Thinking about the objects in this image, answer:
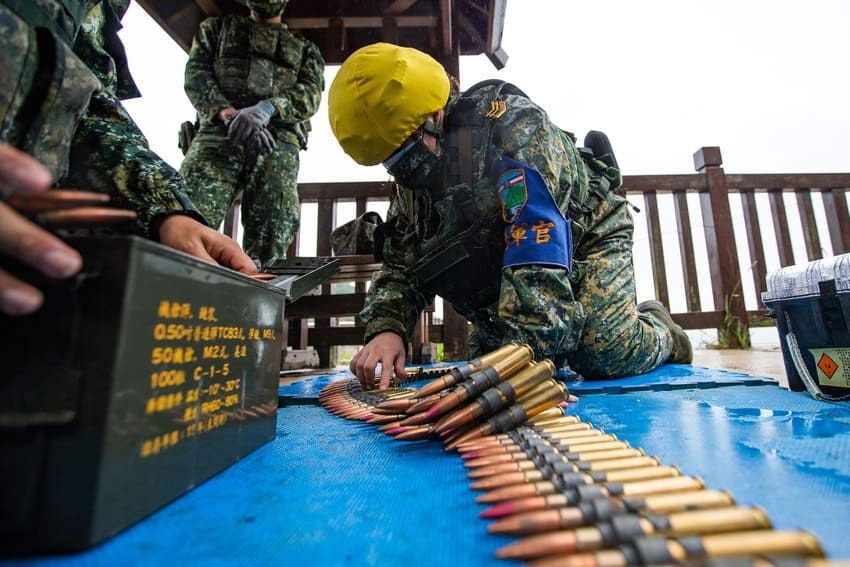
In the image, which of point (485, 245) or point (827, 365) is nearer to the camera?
point (827, 365)

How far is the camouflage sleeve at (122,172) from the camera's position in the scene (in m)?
1.27

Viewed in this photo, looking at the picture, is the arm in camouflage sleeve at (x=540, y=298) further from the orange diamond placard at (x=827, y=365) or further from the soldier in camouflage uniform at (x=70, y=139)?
the soldier in camouflage uniform at (x=70, y=139)

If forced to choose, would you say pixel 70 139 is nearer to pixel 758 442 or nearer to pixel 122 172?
pixel 122 172

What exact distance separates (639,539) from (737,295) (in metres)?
5.69

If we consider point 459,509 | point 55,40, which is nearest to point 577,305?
point 459,509

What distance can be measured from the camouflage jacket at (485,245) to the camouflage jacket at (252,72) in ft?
4.37

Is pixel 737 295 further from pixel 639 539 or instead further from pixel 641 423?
pixel 639 539

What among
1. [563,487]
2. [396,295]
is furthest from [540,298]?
[396,295]

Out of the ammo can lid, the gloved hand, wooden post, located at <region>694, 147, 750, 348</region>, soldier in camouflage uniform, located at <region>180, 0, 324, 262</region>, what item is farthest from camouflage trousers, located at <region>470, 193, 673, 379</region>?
wooden post, located at <region>694, 147, 750, 348</region>

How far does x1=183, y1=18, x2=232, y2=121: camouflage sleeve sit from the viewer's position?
3.13m

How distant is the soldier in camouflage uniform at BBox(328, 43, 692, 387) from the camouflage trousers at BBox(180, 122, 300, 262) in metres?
0.92

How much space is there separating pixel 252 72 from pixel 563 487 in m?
3.72

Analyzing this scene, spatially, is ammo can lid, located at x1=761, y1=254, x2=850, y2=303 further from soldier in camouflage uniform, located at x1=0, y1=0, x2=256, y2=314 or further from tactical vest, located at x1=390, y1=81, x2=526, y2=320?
soldier in camouflage uniform, located at x1=0, y1=0, x2=256, y2=314

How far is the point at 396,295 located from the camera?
2.42 m
